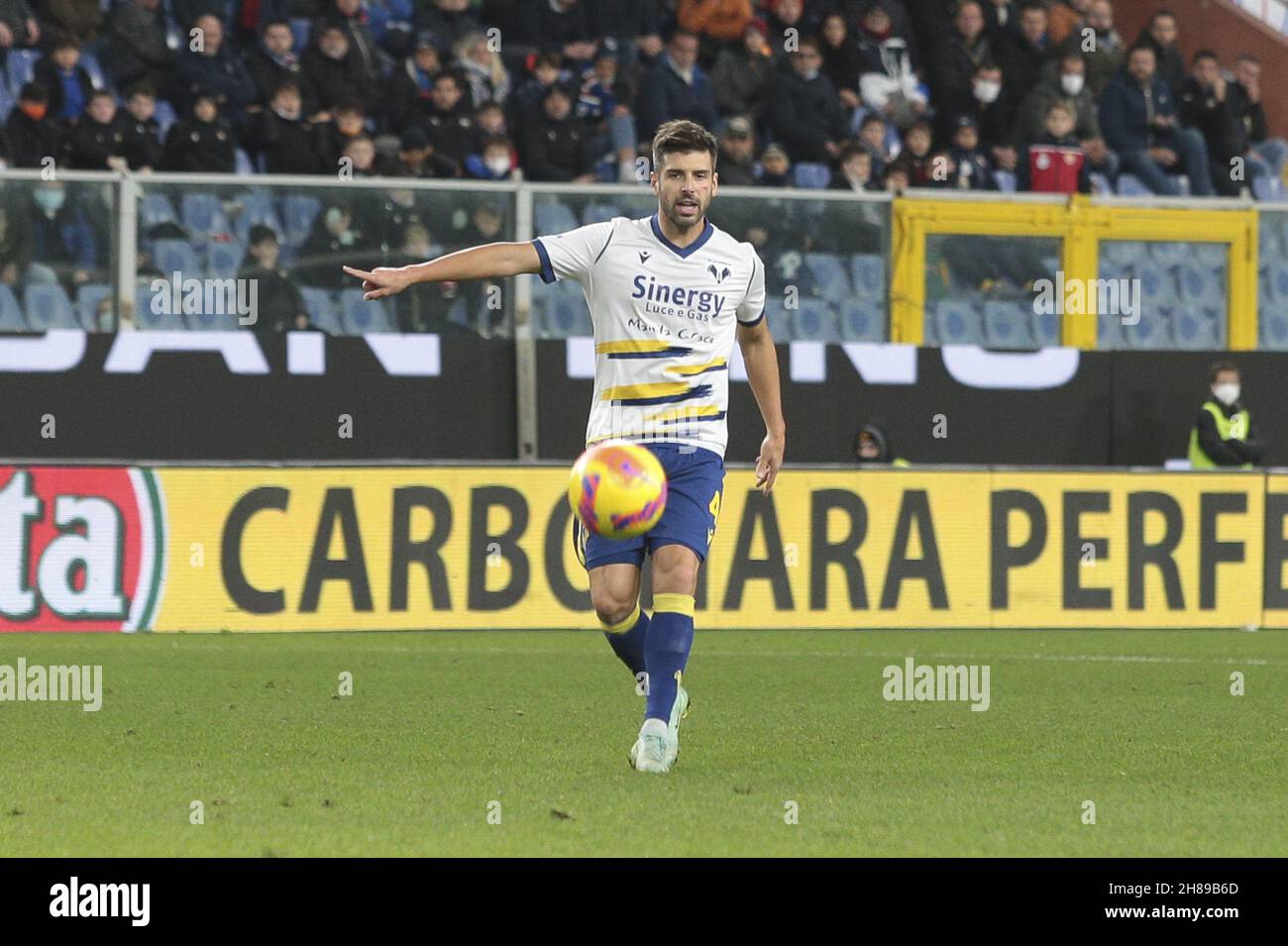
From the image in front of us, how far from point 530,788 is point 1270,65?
18.0 metres

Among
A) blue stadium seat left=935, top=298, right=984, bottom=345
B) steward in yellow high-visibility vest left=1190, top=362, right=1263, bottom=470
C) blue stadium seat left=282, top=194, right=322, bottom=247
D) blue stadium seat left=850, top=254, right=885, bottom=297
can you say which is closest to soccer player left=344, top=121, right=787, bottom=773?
blue stadium seat left=282, top=194, right=322, bottom=247

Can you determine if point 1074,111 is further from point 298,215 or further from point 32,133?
point 32,133

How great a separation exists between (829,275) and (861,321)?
1.49 feet

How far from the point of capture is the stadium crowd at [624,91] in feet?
55.2

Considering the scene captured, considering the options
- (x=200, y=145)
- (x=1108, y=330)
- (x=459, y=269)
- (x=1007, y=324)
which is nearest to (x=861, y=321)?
(x=1007, y=324)

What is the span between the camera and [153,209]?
15.8 metres

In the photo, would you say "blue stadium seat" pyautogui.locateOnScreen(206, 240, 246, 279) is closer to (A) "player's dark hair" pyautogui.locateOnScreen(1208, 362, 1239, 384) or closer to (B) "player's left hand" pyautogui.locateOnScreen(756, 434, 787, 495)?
(A) "player's dark hair" pyautogui.locateOnScreen(1208, 362, 1239, 384)

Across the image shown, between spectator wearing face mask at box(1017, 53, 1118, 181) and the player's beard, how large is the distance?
12014 mm

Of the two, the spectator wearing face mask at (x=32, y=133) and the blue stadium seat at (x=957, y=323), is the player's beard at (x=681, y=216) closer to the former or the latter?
the spectator wearing face mask at (x=32, y=133)

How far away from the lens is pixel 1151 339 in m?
17.7

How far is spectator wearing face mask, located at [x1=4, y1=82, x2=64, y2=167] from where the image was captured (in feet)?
53.3

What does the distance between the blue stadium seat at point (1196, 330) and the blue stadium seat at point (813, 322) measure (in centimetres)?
276
